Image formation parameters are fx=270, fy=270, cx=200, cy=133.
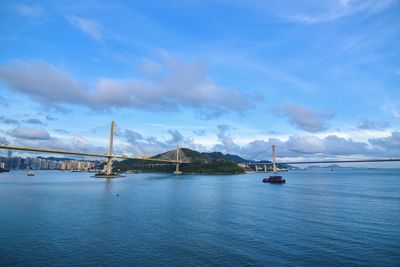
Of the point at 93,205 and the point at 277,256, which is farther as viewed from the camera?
the point at 93,205

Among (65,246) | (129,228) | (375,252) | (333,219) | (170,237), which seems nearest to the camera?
(375,252)

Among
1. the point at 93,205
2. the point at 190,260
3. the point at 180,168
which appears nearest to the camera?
the point at 190,260

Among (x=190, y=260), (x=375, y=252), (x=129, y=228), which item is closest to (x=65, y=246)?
(x=129, y=228)

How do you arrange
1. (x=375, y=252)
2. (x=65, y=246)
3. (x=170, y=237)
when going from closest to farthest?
(x=375, y=252) < (x=65, y=246) < (x=170, y=237)

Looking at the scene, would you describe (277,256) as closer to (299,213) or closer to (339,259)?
(339,259)

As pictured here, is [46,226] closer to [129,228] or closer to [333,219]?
[129,228]

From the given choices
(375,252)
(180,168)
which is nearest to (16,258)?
(375,252)

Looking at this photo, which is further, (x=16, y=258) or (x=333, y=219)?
(x=333, y=219)

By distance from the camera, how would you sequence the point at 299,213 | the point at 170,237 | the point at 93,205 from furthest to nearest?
the point at 93,205
the point at 299,213
the point at 170,237

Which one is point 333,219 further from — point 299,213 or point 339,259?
point 339,259
